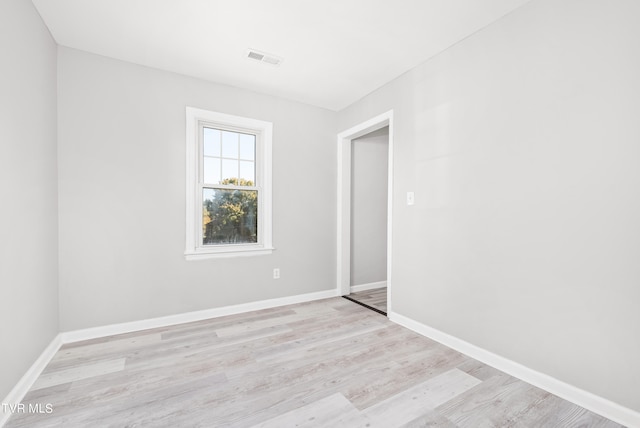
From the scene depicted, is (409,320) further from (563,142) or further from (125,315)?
(125,315)

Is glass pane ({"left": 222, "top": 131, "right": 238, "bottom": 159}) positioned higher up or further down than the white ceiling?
further down

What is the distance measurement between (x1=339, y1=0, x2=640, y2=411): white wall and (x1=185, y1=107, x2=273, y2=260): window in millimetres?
1860

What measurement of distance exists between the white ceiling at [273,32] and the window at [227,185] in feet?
1.91

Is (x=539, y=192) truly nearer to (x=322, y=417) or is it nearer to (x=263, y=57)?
(x=322, y=417)

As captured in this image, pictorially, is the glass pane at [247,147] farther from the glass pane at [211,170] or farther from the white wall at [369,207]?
the white wall at [369,207]

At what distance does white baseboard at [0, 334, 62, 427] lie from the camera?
1.63 meters

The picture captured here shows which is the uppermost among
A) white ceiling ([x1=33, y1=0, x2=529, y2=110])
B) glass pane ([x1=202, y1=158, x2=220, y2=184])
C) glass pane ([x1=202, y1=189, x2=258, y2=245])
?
white ceiling ([x1=33, y1=0, x2=529, y2=110])

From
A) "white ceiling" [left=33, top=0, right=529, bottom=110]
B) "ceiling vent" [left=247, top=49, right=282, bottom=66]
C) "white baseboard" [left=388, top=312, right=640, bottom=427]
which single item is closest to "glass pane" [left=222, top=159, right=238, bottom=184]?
"white ceiling" [left=33, top=0, right=529, bottom=110]

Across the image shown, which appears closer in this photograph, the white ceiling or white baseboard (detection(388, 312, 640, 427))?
white baseboard (detection(388, 312, 640, 427))

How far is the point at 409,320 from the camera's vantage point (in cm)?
297

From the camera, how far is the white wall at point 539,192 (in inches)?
64.4

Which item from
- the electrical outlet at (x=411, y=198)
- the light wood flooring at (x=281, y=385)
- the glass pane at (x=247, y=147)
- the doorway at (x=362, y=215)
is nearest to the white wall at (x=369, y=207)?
the doorway at (x=362, y=215)

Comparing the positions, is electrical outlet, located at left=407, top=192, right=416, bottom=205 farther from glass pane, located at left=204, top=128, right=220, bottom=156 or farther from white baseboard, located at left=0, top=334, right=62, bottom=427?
white baseboard, located at left=0, top=334, right=62, bottom=427

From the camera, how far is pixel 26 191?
1.94m
